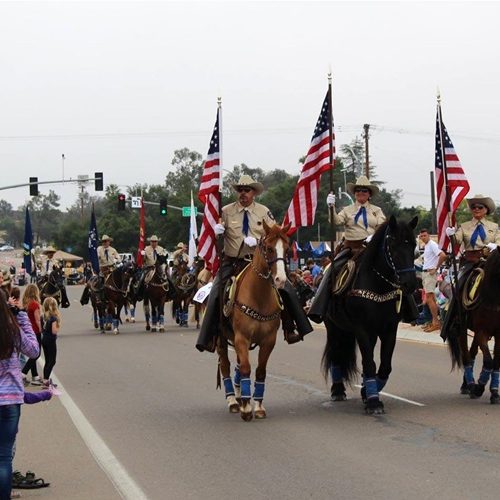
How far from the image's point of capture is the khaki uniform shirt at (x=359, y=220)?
1289 centimetres

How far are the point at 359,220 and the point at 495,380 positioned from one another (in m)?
2.62

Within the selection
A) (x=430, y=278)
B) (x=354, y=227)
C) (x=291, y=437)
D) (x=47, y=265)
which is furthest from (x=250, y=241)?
(x=47, y=265)

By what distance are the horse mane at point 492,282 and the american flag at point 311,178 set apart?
2676mm

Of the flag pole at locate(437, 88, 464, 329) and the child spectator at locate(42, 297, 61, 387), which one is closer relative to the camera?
the flag pole at locate(437, 88, 464, 329)

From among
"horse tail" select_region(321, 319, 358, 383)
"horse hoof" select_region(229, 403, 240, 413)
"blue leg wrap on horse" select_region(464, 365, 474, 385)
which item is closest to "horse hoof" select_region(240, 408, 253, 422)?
"horse hoof" select_region(229, 403, 240, 413)

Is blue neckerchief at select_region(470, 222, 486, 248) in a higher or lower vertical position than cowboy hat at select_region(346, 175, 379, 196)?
lower

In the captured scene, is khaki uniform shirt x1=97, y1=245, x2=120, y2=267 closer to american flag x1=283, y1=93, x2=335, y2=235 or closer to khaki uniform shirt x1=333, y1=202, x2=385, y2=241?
american flag x1=283, y1=93, x2=335, y2=235

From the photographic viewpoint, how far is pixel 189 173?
137000mm

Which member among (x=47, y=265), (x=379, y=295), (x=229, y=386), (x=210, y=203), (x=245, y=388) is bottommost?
(x=229, y=386)

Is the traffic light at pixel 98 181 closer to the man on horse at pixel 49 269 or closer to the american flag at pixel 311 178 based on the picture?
the man on horse at pixel 49 269

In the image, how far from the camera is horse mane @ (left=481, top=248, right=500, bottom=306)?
1241 cm

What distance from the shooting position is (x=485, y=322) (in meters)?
12.6

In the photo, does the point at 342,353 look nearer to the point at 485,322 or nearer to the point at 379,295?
the point at 379,295

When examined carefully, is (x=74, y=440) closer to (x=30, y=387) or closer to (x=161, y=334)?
(x=30, y=387)
